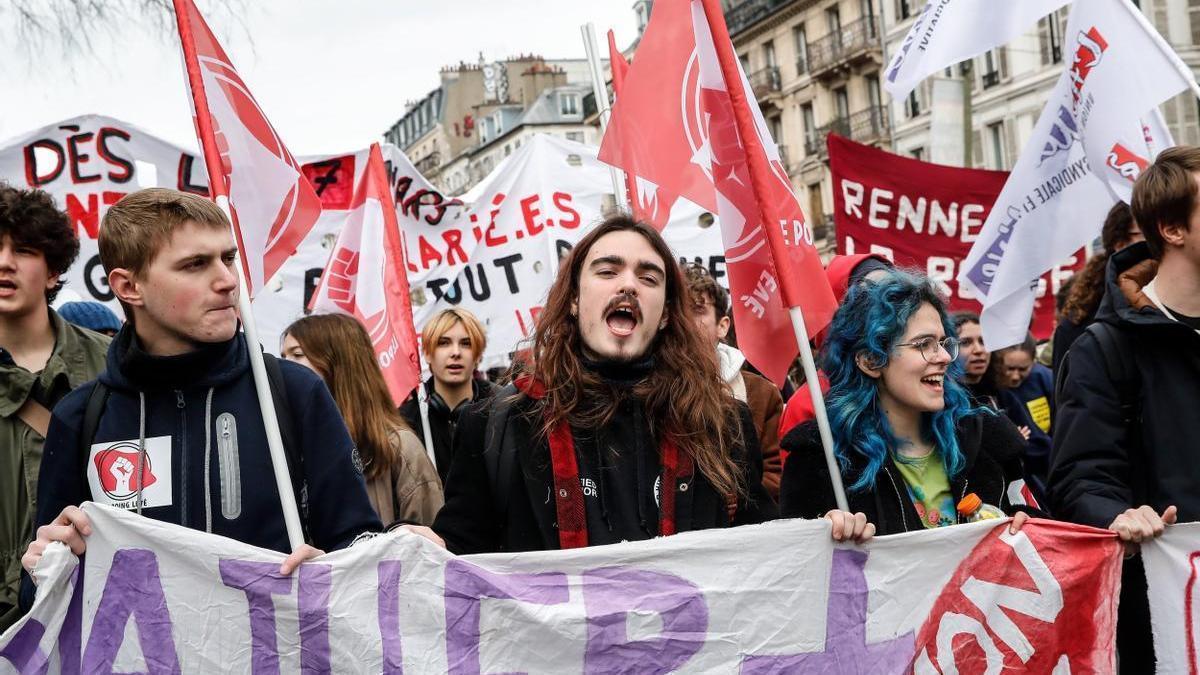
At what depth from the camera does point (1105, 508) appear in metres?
3.37

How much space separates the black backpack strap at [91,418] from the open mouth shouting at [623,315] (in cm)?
117

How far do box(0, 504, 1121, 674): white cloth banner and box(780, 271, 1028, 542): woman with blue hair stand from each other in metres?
0.25

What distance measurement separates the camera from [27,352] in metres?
3.86

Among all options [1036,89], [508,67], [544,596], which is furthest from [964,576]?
[508,67]

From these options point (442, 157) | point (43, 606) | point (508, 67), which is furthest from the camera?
point (442, 157)

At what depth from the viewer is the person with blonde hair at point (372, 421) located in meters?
4.92

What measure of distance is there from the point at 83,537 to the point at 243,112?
133cm

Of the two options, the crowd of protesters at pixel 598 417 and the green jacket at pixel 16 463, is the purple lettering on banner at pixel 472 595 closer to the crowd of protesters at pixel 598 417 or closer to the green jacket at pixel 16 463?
the crowd of protesters at pixel 598 417

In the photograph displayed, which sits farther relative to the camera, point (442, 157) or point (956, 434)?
point (442, 157)

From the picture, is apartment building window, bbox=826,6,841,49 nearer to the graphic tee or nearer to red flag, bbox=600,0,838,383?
red flag, bbox=600,0,838,383

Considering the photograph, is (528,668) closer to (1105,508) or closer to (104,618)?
(104,618)

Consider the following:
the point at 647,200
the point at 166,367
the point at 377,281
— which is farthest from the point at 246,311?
the point at 377,281

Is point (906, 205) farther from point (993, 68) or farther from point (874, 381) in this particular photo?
point (993, 68)

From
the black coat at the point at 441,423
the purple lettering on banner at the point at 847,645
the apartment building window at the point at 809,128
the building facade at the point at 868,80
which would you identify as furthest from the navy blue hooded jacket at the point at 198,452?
the apartment building window at the point at 809,128
